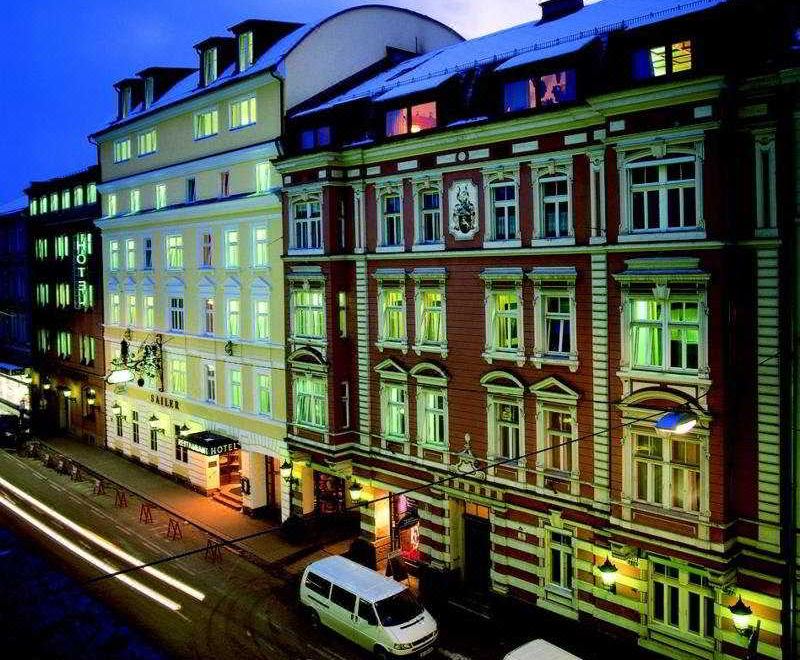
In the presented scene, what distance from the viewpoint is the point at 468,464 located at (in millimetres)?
25000

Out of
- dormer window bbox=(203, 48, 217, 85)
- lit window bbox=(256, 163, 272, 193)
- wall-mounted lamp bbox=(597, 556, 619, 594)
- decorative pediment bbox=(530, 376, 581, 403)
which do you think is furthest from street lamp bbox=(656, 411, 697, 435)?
dormer window bbox=(203, 48, 217, 85)

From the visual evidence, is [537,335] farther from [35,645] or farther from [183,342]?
[183,342]

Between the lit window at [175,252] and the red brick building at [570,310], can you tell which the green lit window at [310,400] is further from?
the lit window at [175,252]

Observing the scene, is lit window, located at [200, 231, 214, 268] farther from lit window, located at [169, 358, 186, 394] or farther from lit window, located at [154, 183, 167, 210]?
lit window, located at [169, 358, 186, 394]

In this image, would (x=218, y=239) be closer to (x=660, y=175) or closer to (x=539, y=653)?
(x=660, y=175)

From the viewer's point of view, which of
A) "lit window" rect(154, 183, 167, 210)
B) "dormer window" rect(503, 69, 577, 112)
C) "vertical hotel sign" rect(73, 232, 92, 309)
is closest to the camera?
"dormer window" rect(503, 69, 577, 112)

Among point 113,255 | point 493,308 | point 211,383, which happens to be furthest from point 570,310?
point 113,255

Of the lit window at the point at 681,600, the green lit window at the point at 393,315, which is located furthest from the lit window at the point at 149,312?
the lit window at the point at 681,600

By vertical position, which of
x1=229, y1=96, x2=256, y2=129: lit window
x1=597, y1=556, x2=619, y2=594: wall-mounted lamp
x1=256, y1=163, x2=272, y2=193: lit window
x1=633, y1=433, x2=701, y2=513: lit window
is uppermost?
x1=229, y1=96, x2=256, y2=129: lit window

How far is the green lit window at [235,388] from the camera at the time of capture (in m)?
Answer: 35.0

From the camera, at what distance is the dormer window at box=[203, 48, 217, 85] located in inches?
1442

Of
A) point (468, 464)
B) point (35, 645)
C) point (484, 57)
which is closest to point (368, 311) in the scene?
point (468, 464)

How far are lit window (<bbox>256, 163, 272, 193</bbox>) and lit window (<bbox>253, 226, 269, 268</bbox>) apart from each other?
175 centimetres

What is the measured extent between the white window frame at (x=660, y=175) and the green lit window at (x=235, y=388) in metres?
21.0
